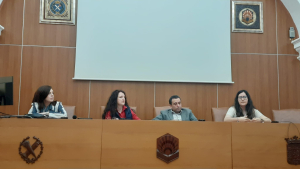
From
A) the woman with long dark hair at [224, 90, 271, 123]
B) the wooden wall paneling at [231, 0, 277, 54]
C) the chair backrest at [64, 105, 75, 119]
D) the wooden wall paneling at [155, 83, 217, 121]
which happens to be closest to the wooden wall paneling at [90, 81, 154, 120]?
the wooden wall paneling at [155, 83, 217, 121]

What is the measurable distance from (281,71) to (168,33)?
6.22 ft

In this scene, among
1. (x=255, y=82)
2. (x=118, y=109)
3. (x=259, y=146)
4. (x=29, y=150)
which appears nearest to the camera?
(x=29, y=150)

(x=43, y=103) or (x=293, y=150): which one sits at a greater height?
(x=43, y=103)

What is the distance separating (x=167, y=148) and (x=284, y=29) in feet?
10.6

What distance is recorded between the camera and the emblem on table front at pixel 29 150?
2.22 meters

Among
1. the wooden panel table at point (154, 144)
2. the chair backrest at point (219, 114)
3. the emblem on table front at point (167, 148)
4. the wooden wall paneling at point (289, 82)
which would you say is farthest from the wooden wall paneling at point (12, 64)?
the wooden wall paneling at point (289, 82)

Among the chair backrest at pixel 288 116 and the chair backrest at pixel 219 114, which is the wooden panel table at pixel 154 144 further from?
the chair backrest at pixel 288 116

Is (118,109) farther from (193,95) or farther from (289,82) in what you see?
(289,82)

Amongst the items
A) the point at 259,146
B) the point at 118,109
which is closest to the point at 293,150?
the point at 259,146

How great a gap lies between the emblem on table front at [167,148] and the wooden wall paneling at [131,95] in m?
1.77

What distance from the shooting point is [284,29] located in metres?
4.41

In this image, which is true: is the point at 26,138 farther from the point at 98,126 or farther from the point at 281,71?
the point at 281,71

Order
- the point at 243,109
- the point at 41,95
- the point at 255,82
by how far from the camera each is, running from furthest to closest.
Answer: the point at 255,82
the point at 243,109
the point at 41,95

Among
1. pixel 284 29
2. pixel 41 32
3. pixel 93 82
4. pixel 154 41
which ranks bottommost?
pixel 93 82
